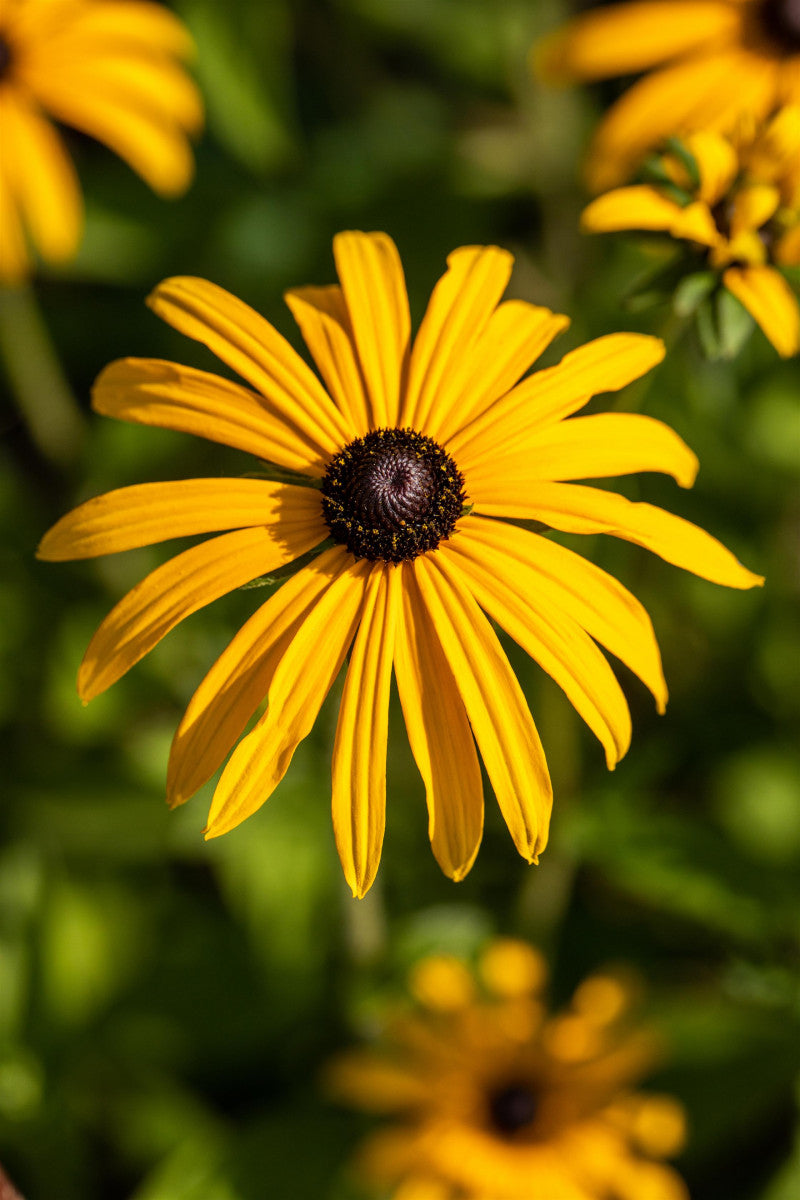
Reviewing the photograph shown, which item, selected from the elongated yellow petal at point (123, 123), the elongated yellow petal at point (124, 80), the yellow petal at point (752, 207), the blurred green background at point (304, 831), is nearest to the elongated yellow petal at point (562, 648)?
the yellow petal at point (752, 207)

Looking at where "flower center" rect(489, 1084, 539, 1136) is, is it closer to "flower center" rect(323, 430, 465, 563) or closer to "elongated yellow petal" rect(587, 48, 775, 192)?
"flower center" rect(323, 430, 465, 563)

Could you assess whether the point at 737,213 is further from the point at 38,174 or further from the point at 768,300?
the point at 38,174

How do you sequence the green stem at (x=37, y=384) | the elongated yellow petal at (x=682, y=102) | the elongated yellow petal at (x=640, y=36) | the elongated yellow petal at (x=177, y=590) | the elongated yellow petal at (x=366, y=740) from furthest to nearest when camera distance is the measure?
the green stem at (x=37, y=384)
the elongated yellow petal at (x=640, y=36)
the elongated yellow petal at (x=682, y=102)
the elongated yellow petal at (x=177, y=590)
the elongated yellow petal at (x=366, y=740)

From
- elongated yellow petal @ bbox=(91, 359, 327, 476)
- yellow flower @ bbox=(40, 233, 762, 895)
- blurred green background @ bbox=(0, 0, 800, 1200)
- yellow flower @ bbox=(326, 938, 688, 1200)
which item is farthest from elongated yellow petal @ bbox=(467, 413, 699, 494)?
yellow flower @ bbox=(326, 938, 688, 1200)

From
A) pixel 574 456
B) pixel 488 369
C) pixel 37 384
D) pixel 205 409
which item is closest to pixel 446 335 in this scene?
pixel 488 369

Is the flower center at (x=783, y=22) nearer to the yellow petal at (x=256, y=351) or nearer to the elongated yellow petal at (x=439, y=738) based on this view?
the yellow petal at (x=256, y=351)

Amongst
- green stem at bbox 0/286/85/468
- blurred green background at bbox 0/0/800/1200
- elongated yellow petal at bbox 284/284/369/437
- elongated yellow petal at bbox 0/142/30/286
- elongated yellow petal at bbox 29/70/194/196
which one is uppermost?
elongated yellow petal at bbox 29/70/194/196
